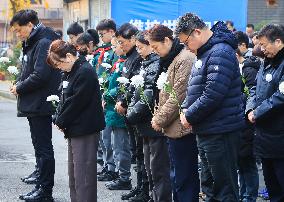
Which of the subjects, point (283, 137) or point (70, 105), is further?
point (70, 105)

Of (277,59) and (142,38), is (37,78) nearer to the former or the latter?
(142,38)

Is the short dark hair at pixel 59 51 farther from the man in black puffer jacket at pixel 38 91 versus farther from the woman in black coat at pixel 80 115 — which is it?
the man in black puffer jacket at pixel 38 91

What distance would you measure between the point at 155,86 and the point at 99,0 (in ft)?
43.4

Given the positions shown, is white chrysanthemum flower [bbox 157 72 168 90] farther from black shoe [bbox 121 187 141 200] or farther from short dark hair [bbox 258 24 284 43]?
black shoe [bbox 121 187 141 200]

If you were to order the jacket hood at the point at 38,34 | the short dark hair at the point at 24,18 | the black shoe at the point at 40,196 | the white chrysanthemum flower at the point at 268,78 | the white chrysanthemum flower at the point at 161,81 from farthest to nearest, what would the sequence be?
the short dark hair at the point at 24,18 → the jacket hood at the point at 38,34 → the black shoe at the point at 40,196 → the white chrysanthemum flower at the point at 161,81 → the white chrysanthemum flower at the point at 268,78

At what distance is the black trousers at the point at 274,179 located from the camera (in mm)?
5930

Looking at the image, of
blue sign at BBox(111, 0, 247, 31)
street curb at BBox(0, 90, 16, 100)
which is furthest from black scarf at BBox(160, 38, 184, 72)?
street curb at BBox(0, 90, 16, 100)

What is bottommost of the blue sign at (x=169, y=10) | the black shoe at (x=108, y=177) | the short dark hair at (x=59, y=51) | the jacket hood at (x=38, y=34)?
the black shoe at (x=108, y=177)

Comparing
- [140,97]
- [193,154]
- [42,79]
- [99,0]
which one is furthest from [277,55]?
[99,0]

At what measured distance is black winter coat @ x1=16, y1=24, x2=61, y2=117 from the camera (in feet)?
25.1

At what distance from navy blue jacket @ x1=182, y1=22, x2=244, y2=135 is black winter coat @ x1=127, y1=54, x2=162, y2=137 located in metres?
1.09

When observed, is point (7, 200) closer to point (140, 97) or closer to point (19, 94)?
point (19, 94)

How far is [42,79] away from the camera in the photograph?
764 centimetres

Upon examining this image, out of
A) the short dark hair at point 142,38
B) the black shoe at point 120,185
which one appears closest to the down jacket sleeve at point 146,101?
the short dark hair at point 142,38
